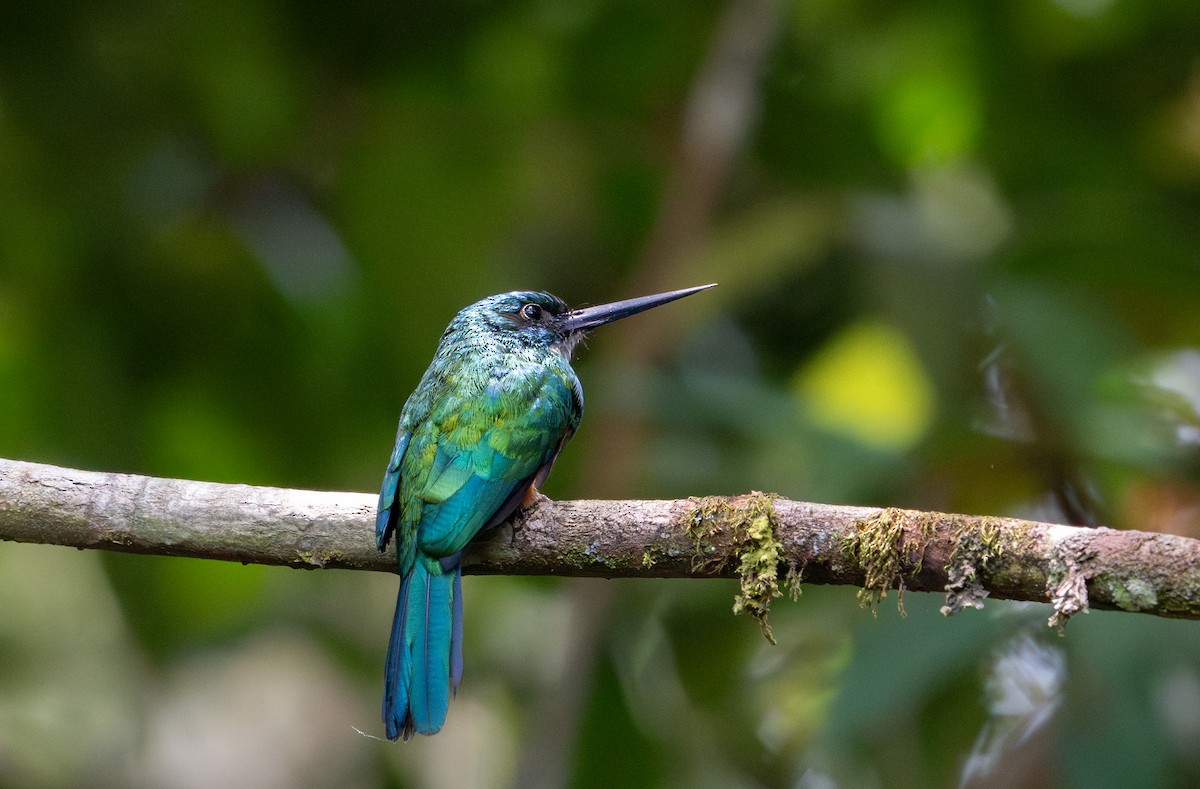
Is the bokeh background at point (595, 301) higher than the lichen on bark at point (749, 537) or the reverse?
higher

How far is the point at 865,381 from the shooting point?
478 cm

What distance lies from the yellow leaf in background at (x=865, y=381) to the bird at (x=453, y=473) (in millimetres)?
1263

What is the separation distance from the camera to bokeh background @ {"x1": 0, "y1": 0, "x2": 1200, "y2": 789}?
377 centimetres

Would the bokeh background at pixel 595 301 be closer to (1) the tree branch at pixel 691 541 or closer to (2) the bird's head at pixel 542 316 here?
(2) the bird's head at pixel 542 316

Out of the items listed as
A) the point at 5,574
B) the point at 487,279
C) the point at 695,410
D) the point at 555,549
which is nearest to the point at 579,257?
the point at 487,279

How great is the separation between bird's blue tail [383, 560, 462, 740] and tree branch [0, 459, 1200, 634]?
0.24 ft

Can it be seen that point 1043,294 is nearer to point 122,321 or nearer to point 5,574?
point 122,321

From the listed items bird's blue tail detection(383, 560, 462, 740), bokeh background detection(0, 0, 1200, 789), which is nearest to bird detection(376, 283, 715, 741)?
bird's blue tail detection(383, 560, 462, 740)

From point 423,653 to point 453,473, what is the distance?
0.39 m

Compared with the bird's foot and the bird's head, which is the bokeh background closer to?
the bird's head

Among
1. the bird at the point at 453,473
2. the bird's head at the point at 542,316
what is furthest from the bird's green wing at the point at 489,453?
the bird's head at the point at 542,316

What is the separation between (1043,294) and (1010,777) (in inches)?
55.9

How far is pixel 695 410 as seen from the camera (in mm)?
3941

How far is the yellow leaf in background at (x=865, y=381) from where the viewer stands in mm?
4457
